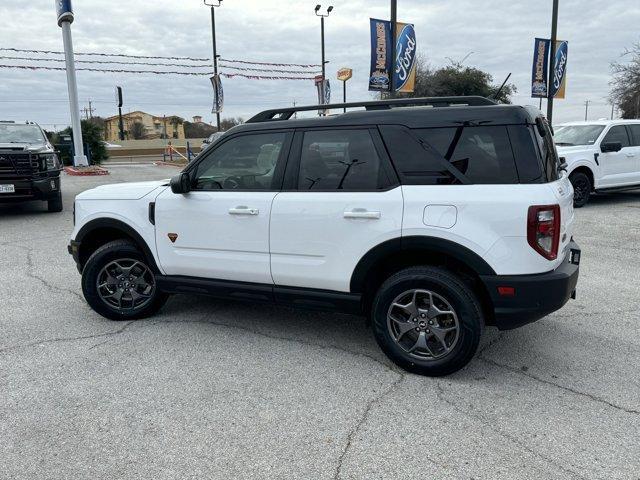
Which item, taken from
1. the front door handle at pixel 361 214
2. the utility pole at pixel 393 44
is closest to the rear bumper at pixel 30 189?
the front door handle at pixel 361 214

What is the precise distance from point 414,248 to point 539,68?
61.7ft

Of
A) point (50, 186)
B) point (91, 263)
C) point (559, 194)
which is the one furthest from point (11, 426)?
point (50, 186)

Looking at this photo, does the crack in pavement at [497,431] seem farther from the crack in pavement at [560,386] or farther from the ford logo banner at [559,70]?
the ford logo banner at [559,70]

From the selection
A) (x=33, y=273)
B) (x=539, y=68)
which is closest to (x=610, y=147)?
(x=539, y=68)

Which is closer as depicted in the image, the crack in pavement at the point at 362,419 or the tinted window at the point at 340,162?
the crack in pavement at the point at 362,419

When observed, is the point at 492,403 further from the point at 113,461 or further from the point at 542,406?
the point at 113,461

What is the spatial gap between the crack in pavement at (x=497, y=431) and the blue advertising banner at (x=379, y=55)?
43.6 feet

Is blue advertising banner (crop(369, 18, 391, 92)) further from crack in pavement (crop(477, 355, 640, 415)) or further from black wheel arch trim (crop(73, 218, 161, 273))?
crack in pavement (crop(477, 355, 640, 415))

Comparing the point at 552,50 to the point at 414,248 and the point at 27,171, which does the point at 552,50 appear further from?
the point at 414,248

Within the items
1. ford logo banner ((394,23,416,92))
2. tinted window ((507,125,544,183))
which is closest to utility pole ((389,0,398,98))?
ford logo banner ((394,23,416,92))

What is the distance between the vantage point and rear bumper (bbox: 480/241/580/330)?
325cm

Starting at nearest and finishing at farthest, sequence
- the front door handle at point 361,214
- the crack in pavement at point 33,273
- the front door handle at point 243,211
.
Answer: the front door handle at point 361,214 < the front door handle at point 243,211 < the crack in pavement at point 33,273

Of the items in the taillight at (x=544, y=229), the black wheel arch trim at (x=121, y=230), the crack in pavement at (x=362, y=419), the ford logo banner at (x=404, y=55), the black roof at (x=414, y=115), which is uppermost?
the ford logo banner at (x=404, y=55)

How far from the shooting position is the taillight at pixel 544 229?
124 inches
